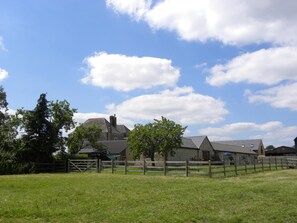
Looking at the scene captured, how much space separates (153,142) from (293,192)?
1159 inches

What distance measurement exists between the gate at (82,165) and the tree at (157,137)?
25.0 feet

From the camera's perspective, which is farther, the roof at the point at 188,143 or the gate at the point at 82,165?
the roof at the point at 188,143

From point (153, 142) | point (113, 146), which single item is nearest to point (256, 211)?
point (153, 142)

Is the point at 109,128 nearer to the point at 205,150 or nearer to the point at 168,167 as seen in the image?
the point at 205,150

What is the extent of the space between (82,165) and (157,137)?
9804 millimetres

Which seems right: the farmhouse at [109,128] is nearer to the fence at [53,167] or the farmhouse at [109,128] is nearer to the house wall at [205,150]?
the house wall at [205,150]

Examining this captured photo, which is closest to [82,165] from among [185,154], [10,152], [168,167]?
[10,152]

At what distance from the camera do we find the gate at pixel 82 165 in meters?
35.4

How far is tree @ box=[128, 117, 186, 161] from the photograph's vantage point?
4212 cm

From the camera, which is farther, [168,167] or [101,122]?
[101,122]

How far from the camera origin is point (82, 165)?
122 ft

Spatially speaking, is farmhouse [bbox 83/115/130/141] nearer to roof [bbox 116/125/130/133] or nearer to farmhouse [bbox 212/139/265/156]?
roof [bbox 116/125/130/133]

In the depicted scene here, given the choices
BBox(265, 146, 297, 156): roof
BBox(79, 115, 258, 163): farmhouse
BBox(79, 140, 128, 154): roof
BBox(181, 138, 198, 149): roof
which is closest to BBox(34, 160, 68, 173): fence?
BBox(79, 115, 258, 163): farmhouse

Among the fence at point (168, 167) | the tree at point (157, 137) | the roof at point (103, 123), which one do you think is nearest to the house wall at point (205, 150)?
the tree at point (157, 137)
